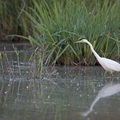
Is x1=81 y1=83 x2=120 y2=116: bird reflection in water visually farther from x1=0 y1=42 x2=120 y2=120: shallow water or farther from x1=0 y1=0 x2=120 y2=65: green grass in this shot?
x1=0 y1=0 x2=120 y2=65: green grass

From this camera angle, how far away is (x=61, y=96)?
6730 millimetres

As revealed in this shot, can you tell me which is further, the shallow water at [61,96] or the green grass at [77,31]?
the green grass at [77,31]

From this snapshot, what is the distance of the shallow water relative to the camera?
5430 millimetres

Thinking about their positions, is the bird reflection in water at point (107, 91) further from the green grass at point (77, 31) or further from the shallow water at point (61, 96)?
the green grass at point (77, 31)

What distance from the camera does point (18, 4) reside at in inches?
746

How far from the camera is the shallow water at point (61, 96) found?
17.8 feet

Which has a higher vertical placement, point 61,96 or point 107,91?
point 61,96

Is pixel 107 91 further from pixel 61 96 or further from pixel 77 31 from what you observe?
pixel 77 31

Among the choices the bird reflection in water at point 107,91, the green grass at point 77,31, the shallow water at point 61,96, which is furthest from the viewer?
the green grass at point 77,31

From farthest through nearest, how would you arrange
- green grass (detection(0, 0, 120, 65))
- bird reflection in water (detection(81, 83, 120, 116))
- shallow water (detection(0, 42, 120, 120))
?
1. green grass (detection(0, 0, 120, 65))
2. bird reflection in water (detection(81, 83, 120, 116))
3. shallow water (detection(0, 42, 120, 120))

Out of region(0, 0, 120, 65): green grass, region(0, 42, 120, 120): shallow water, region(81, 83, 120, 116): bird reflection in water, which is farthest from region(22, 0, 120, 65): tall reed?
region(81, 83, 120, 116): bird reflection in water

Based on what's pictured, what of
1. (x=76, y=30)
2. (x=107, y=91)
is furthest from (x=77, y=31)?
(x=107, y=91)

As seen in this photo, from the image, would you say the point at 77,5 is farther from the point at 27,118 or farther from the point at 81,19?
the point at 27,118

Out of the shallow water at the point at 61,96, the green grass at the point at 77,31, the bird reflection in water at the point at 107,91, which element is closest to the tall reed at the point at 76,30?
the green grass at the point at 77,31
